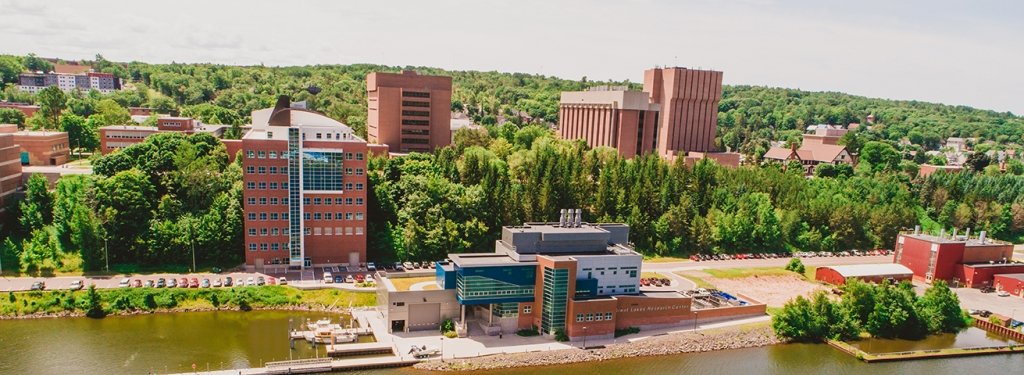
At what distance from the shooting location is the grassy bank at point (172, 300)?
43250 mm

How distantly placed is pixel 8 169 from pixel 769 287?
6613 cm

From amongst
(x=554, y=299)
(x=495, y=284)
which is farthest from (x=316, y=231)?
(x=554, y=299)

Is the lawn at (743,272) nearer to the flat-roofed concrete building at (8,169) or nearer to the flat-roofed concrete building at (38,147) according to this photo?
the flat-roofed concrete building at (8,169)

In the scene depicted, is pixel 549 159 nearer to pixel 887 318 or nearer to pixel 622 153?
pixel 622 153

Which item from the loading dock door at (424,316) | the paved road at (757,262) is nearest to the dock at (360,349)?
the loading dock door at (424,316)

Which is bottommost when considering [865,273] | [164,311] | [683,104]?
[164,311]

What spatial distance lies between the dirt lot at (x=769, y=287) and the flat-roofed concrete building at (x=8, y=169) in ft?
194

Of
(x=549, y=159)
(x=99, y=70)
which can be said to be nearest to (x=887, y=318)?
(x=549, y=159)

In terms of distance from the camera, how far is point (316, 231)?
176 feet

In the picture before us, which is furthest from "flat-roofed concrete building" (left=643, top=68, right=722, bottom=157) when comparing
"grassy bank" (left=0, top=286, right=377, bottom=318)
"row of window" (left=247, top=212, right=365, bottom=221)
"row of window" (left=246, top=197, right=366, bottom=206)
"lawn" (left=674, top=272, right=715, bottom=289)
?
"grassy bank" (left=0, top=286, right=377, bottom=318)

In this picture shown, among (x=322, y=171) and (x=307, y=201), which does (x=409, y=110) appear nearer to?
(x=322, y=171)

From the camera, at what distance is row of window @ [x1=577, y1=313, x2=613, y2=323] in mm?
41938

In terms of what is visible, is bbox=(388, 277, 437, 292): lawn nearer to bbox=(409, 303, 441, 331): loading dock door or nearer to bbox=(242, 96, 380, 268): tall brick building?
bbox=(409, 303, 441, 331): loading dock door

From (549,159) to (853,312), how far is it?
114 feet
